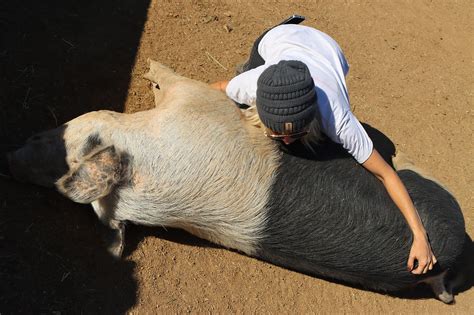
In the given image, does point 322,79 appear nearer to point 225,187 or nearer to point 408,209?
point 225,187

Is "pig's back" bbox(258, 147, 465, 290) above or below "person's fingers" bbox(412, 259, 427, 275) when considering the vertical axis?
above

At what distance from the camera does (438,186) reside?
459 cm

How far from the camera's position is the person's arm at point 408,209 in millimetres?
3932

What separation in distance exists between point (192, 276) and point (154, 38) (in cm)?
215

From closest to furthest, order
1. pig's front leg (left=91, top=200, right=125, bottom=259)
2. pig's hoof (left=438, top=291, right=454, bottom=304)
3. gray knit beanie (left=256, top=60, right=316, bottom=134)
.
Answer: gray knit beanie (left=256, top=60, right=316, bottom=134), pig's front leg (left=91, top=200, right=125, bottom=259), pig's hoof (left=438, top=291, right=454, bottom=304)

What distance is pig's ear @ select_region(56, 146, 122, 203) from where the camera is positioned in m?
3.62

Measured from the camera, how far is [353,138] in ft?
12.2

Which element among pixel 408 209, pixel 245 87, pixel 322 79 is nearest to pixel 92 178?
pixel 245 87

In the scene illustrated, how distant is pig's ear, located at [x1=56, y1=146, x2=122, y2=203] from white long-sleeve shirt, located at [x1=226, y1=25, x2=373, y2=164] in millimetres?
965

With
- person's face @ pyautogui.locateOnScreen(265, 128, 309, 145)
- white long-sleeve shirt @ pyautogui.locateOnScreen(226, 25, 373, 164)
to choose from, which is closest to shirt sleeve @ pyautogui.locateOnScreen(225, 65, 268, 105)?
white long-sleeve shirt @ pyautogui.locateOnScreen(226, 25, 373, 164)

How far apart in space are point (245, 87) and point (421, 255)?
5.48 feet

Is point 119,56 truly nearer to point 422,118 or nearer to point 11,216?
point 11,216

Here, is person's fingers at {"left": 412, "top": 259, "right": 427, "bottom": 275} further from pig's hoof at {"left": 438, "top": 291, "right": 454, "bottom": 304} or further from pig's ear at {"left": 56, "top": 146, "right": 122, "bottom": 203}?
pig's ear at {"left": 56, "top": 146, "right": 122, "bottom": 203}

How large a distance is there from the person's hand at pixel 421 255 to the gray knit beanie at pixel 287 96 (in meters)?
1.31
